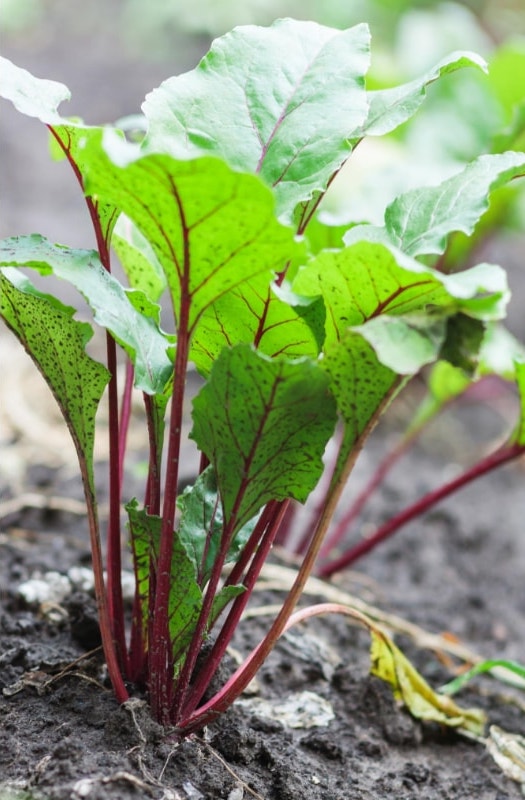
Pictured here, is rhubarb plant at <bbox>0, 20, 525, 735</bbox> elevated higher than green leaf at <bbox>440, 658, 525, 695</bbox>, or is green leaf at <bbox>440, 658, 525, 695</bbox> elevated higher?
rhubarb plant at <bbox>0, 20, 525, 735</bbox>

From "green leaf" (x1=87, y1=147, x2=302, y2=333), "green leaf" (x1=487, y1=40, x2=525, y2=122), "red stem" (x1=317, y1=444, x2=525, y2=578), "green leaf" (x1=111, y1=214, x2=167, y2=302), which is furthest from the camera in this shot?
"green leaf" (x1=487, y1=40, x2=525, y2=122)

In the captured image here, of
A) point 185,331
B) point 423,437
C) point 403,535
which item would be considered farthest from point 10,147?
point 185,331

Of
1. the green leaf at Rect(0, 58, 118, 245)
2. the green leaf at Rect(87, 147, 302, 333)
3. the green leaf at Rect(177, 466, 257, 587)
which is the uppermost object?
the green leaf at Rect(0, 58, 118, 245)

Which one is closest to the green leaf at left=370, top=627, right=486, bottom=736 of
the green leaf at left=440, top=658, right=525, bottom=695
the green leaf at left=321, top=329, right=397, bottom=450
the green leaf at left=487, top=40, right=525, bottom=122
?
the green leaf at left=440, top=658, right=525, bottom=695

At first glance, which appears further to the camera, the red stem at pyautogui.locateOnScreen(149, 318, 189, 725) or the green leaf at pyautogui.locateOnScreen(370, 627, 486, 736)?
the green leaf at pyautogui.locateOnScreen(370, 627, 486, 736)

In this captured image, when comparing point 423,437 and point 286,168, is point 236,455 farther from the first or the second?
point 423,437

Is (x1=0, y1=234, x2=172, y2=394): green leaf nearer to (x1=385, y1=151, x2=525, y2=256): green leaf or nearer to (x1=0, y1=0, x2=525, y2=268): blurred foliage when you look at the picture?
(x1=385, y1=151, x2=525, y2=256): green leaf
